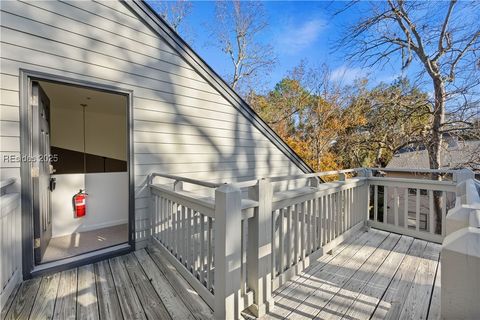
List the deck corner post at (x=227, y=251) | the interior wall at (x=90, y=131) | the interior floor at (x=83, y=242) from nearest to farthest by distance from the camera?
1. the deck corner post at (x=227, y=251)
2. the interior floor at (x=83, y=242)
3. the interior wall at (x=90, y=131)

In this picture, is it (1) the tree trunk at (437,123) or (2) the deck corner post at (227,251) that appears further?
(1) the tree trunk at (437,123)

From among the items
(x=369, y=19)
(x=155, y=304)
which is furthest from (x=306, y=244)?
(x=369, y=19)

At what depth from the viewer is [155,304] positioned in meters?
1.89

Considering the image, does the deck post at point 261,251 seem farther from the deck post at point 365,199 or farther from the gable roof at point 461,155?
the gable roof at point 461,155

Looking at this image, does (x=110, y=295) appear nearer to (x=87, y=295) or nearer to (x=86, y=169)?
(x=87, y=295)

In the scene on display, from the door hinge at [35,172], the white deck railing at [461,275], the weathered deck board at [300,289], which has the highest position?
the door hinge at [35,172]

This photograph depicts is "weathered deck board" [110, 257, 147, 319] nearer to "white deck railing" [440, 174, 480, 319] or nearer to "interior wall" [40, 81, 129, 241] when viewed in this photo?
"interior wall" [40, 81, 129, 241]

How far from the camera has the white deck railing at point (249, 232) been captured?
162 centimetres

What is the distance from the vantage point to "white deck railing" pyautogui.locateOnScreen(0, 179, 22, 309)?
1.81 m

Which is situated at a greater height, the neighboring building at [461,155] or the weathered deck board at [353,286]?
the neighboring building at [461,155]

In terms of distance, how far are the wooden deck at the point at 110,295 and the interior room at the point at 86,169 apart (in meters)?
0.48

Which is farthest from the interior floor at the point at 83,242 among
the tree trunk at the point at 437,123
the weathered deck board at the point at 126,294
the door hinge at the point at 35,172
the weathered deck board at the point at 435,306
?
the tree trunk at the point at 437,123

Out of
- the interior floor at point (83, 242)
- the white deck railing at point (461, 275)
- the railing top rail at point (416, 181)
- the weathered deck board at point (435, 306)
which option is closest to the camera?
the white deck railing at point (461, 275)

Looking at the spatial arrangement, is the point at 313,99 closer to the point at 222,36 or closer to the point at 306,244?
the point at 222,36
